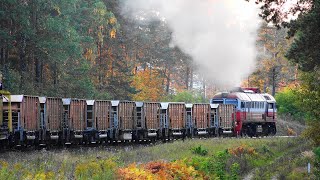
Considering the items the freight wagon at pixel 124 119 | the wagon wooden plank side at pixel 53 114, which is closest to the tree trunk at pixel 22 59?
the freight wagon at pixel 124 119

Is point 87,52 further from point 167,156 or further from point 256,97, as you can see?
point 167,156

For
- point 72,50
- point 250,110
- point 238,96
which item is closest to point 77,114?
point 72,50

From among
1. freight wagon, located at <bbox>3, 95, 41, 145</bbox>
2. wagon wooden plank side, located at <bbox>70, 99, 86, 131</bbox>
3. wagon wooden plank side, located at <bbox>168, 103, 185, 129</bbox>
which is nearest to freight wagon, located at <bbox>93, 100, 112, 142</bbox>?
wagon wooden plank side, located at <bbox>70, 99, 86, 131</bbox>

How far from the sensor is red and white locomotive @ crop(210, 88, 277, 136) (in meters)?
43.2

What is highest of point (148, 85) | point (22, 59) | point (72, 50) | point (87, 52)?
point (87, 52)

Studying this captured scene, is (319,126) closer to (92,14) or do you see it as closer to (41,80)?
(41,80)

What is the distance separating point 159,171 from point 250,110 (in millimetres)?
25760

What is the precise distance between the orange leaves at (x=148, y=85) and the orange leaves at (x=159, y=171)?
43.5 metres

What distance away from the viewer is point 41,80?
47.0 m

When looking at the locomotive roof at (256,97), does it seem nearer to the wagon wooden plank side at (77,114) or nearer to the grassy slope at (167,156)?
the grassy slope at (167,156)

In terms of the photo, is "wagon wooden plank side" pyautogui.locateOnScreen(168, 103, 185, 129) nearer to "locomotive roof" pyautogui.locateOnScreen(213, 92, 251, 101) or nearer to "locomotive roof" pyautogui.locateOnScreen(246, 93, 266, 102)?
"locomotive roof" pyautogui.locateOnScreen(213, 92, 251, 101)

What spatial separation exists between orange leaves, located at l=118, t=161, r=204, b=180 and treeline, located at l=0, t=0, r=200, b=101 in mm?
21995

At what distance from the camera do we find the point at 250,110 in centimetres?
4378

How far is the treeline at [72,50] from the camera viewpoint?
4222 cm
